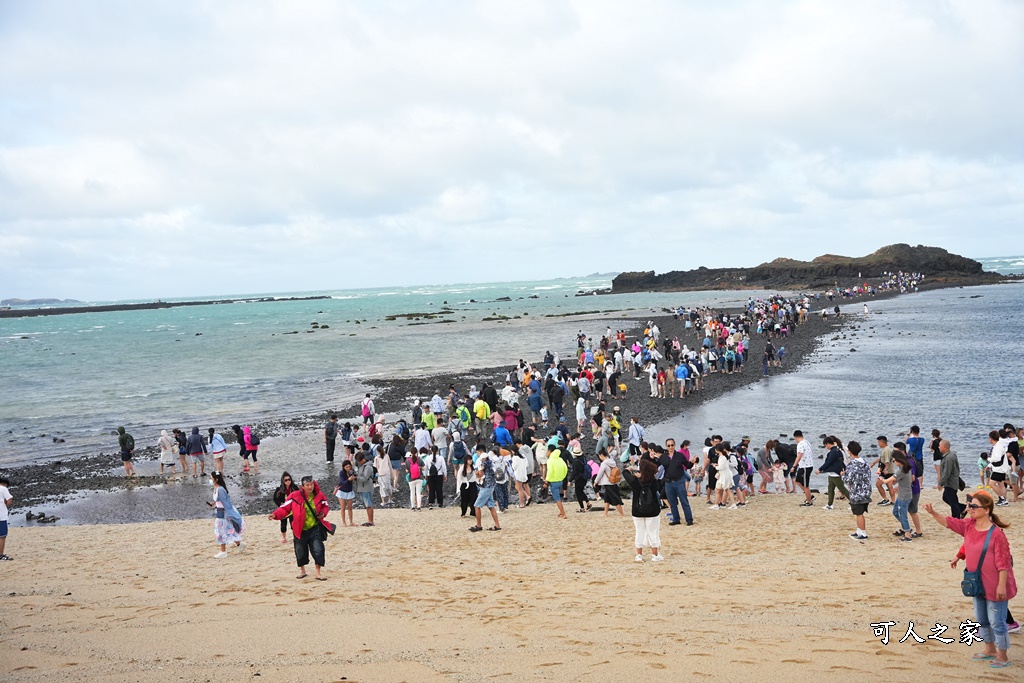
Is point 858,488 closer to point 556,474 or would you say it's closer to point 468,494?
point 556,474

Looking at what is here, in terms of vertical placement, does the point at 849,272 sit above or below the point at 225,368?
above

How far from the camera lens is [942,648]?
6.31m

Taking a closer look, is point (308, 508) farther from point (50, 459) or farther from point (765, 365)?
point (765, 365)

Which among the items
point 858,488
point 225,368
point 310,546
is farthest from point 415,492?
point 225,368

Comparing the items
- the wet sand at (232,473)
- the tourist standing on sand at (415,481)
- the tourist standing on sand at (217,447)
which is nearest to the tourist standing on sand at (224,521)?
the tourist standing on sand at (415,481)

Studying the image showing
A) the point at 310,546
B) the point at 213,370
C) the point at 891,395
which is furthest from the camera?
the point at 213,370

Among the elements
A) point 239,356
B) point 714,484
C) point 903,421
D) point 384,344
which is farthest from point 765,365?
point 239,356

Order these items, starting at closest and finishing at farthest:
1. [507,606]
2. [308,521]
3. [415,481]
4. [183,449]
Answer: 1. [507,606]
2. [308,521]
3. [415,481]
4. [183,449]

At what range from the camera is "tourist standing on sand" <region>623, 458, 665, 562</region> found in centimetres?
945

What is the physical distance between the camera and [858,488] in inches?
409

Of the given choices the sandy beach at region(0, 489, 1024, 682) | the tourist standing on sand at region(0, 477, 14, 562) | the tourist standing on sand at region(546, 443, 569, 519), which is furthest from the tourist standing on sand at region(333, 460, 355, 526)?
the tourist standing on sand at region(0, 477, 14, 562)

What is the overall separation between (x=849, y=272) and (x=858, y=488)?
11058 cm

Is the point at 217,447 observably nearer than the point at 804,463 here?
No

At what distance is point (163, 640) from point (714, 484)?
32.1 ft
